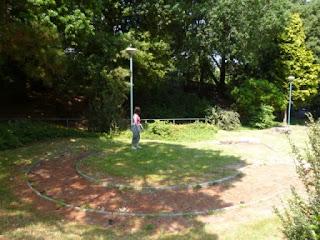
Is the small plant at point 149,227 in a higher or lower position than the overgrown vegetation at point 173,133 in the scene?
lower

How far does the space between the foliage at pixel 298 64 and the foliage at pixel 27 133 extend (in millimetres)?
18786

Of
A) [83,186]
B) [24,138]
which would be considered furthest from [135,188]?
[24,138]

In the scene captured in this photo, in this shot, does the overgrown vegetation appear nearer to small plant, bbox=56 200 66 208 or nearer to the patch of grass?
the patch of grass

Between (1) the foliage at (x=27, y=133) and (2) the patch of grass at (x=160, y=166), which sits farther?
(1) the foliage at (x=27, y=133)

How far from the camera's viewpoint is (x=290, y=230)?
11.4 feet

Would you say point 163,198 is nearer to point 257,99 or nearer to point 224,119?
point 224,119

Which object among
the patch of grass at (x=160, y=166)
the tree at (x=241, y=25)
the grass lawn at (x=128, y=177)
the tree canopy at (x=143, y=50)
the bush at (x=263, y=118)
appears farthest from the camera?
the bush at (x=263, y=118)

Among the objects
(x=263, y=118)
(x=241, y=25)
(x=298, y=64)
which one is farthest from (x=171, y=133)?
(x=298, y=64)

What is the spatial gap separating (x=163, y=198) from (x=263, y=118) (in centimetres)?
1675

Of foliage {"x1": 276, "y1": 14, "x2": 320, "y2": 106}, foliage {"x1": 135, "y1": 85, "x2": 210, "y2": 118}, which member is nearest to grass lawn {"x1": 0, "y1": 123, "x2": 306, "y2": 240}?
foliage {"x1": 135, "y1": 85, "x2": 210, "y2": 118}

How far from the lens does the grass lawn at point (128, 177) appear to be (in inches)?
173

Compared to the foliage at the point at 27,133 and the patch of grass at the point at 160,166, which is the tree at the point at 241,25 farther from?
the foliage at the point at 27,133

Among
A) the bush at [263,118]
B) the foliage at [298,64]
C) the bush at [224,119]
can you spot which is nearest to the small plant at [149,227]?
the bush at [224,119]

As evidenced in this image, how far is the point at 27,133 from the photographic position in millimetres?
11930
